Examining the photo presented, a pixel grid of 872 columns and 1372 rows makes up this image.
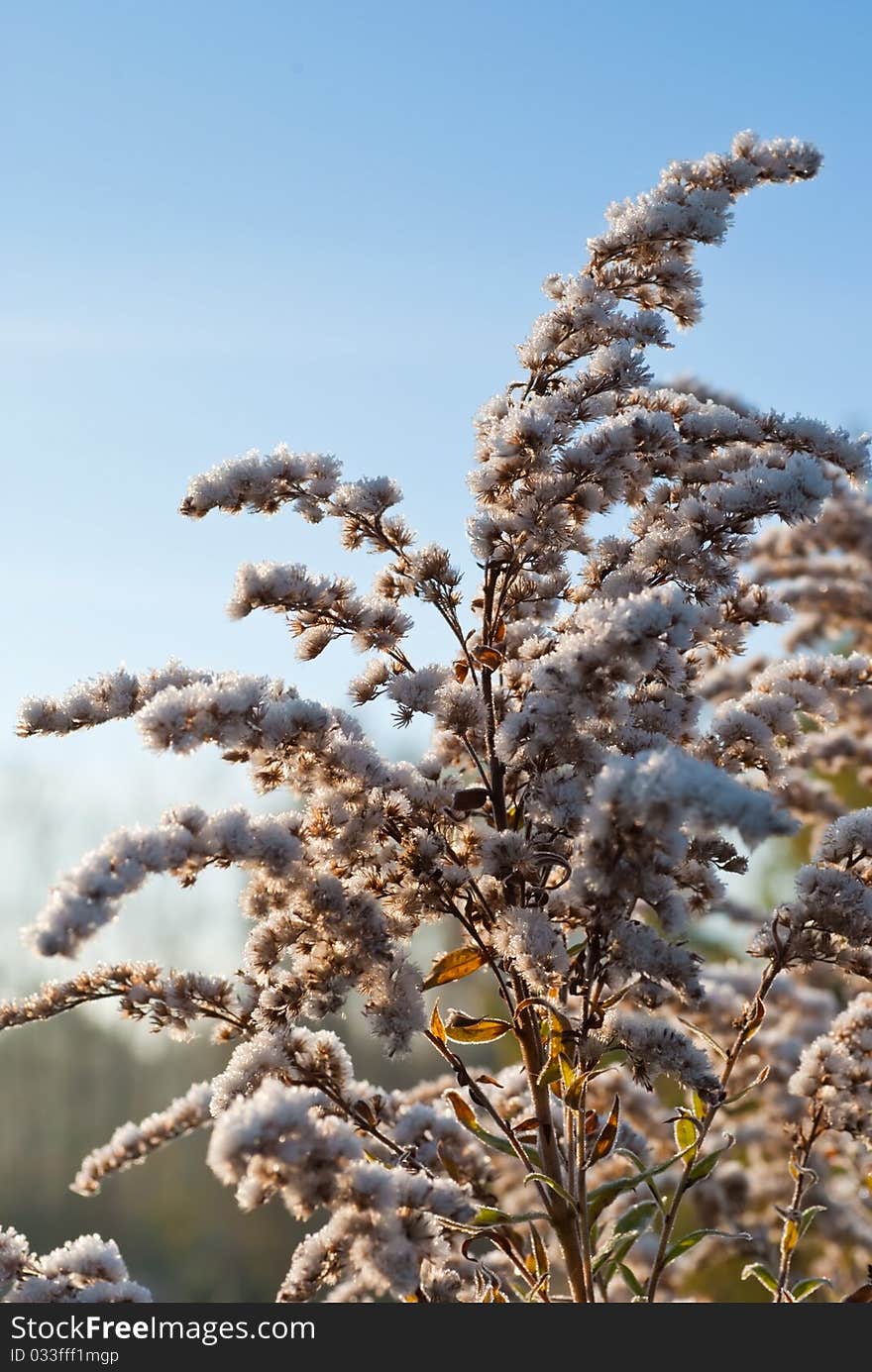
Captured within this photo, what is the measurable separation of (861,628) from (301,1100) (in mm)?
3754

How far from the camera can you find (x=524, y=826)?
2.45m

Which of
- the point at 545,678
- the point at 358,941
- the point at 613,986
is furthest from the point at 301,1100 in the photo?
the point at 545,678

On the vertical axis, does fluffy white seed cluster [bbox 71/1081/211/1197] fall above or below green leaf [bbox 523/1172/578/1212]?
above

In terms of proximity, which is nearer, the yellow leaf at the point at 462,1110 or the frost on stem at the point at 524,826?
the frost on stem at the point at 524,826

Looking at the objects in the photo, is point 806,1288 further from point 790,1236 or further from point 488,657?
point 488,657

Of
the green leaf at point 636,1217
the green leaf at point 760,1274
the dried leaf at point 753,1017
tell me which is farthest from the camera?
the green leaf at point 760,1274

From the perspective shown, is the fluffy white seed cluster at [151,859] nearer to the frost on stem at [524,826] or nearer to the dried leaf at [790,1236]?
the frost on stem at [524,826]

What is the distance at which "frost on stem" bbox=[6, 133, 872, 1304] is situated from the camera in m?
1.87

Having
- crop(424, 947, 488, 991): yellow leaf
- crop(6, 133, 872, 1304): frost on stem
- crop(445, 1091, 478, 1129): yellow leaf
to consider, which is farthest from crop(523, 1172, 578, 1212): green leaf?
crop(424, 947, 488, 991): yellow leaf

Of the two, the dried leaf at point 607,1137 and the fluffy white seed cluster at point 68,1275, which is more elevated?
the dried leaf at point 607,1137

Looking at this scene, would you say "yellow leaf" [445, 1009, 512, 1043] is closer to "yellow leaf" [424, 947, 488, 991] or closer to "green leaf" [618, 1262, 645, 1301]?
"yellow leaf" [424, 947, 488, 991]

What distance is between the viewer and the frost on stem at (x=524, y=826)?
1.87 metres

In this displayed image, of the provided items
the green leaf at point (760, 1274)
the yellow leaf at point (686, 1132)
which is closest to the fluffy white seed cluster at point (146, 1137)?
the yellow leaf at point (686, 1132)

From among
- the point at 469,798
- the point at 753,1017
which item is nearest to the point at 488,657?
the point at 469,798
